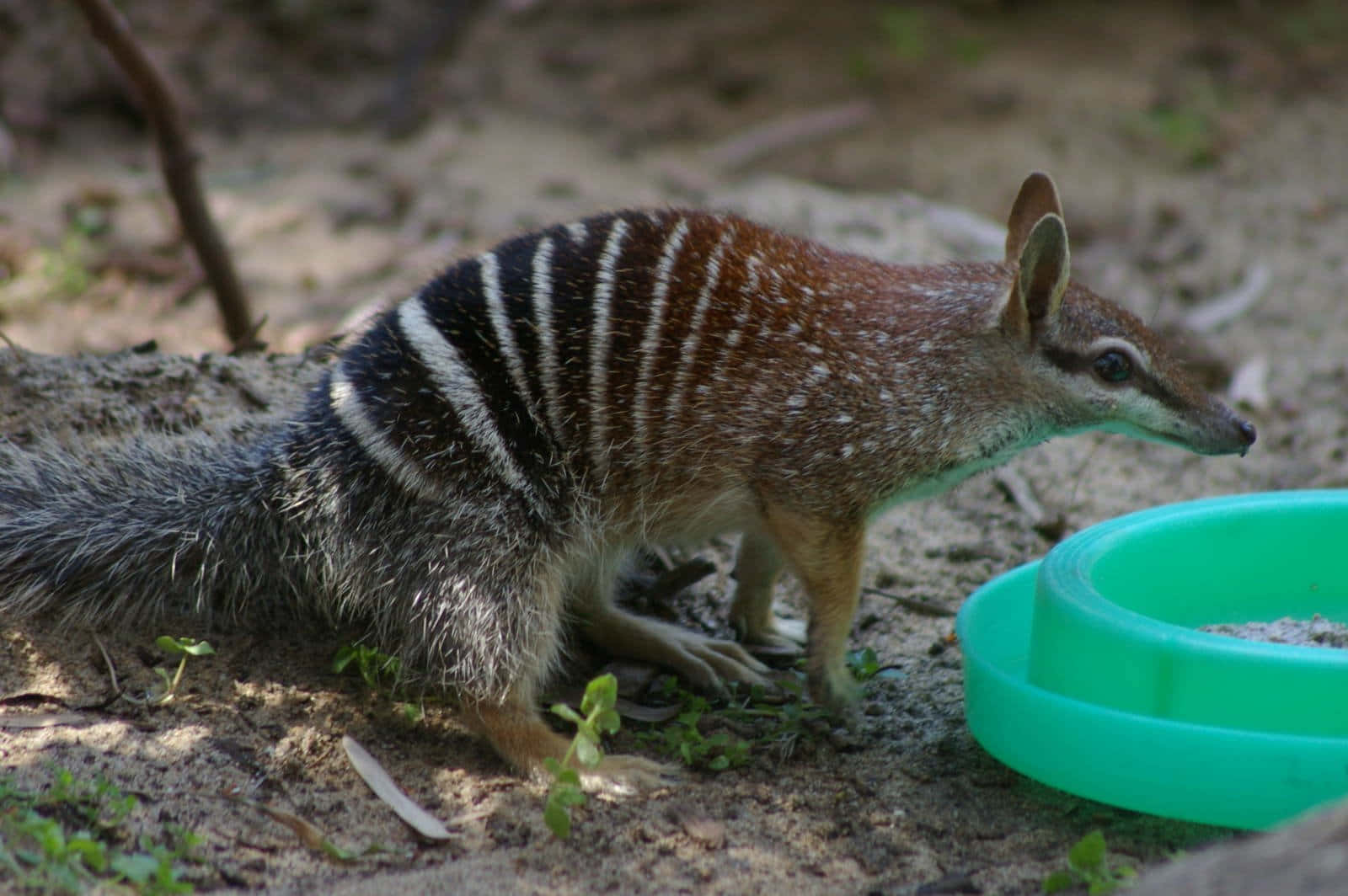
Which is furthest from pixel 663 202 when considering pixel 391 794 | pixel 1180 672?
pixel 1180 672

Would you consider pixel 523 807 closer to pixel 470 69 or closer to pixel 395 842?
pixel 395 842

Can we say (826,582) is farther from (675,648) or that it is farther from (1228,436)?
(1228,436)

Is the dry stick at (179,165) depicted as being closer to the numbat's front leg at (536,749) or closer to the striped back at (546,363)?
the striped back at (546,363)

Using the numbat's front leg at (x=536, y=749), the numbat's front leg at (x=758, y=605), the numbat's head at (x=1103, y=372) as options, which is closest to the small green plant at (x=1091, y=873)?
the numbat's front leg at (x=536, y=749)

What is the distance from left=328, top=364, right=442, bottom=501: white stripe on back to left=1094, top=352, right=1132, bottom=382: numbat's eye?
197 cm

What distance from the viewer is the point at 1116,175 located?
30.5 ft

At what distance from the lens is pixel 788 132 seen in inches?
386

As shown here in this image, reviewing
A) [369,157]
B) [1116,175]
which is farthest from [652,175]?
[1116,175]

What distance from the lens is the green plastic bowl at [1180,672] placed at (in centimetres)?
338

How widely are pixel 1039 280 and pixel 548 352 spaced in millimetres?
1457

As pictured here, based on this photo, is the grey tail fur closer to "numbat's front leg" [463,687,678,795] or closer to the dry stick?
"numbat's front leg" [463,687,678,795]

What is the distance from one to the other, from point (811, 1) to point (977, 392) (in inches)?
272

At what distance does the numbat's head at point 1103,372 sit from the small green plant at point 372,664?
2065 mm

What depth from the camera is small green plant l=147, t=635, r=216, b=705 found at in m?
4.11
